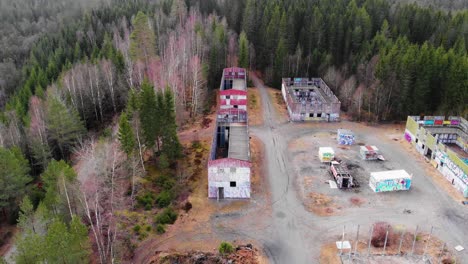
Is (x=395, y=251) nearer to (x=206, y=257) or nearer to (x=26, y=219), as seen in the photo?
(x=206, y=257)

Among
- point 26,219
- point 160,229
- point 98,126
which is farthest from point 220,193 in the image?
point 98,126

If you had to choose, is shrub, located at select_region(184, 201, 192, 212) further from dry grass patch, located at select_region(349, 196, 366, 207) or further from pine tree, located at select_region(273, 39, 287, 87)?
pine tree, located at select_region(273, 39, 287, 87)

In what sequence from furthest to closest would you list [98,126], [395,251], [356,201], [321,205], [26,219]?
1. [98,126]
2. [356,201]
3. [321,205]
4. [395,251]
5. [26,219]

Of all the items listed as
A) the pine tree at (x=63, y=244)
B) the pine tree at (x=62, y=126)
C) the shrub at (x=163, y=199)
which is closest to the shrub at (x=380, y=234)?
the shrub at (x=163, y=199)

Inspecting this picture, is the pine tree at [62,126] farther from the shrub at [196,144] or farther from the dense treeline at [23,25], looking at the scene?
the dense treeline at [23,25]

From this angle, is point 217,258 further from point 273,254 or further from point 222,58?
point 222,58
